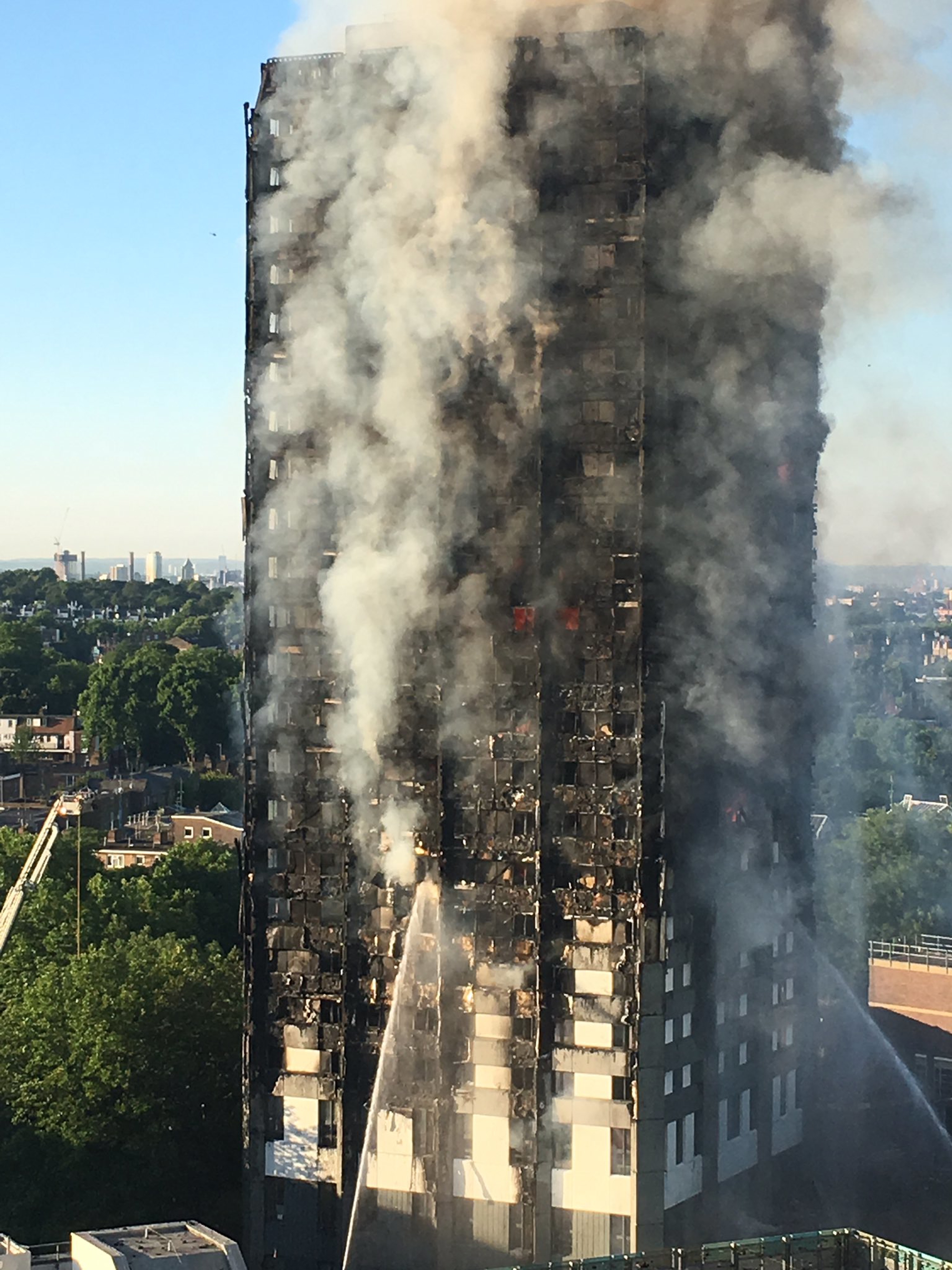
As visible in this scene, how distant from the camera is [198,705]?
334 ft

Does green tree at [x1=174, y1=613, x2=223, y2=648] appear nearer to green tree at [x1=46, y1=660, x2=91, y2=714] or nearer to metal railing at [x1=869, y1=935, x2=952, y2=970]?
green tree at [x1=46, y1=660, x2=91, y2=714]

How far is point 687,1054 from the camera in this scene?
31.5 meters

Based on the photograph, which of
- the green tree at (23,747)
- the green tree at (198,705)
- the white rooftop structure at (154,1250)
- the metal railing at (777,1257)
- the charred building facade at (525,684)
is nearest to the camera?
the metal railing at (777,1257)

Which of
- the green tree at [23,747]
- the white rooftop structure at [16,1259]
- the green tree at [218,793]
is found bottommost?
the white rooftop structure at [16,1259]

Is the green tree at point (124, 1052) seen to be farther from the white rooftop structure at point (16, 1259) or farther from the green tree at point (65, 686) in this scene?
the green tree at point (65, 686)

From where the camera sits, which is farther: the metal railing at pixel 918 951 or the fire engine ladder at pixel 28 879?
the metal railing at pixel 918 951

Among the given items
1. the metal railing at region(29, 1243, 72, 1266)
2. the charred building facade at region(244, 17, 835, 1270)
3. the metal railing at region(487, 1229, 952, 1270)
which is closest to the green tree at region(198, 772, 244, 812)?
the metal railing at region(29, 1243, 72, 1266)

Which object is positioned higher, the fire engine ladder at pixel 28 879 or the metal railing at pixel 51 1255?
the fire engine ladder at pixel 28 879

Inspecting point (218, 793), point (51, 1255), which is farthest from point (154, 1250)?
point (218, 793)

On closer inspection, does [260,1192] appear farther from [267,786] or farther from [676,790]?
[676,790]

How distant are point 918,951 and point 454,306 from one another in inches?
1048

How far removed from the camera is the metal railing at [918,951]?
46938 mm

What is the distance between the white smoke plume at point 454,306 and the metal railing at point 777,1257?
8.43 metres

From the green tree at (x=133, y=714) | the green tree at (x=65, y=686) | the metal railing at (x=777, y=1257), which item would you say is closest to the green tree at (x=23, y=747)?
the green tree at (x=133, y=714)
